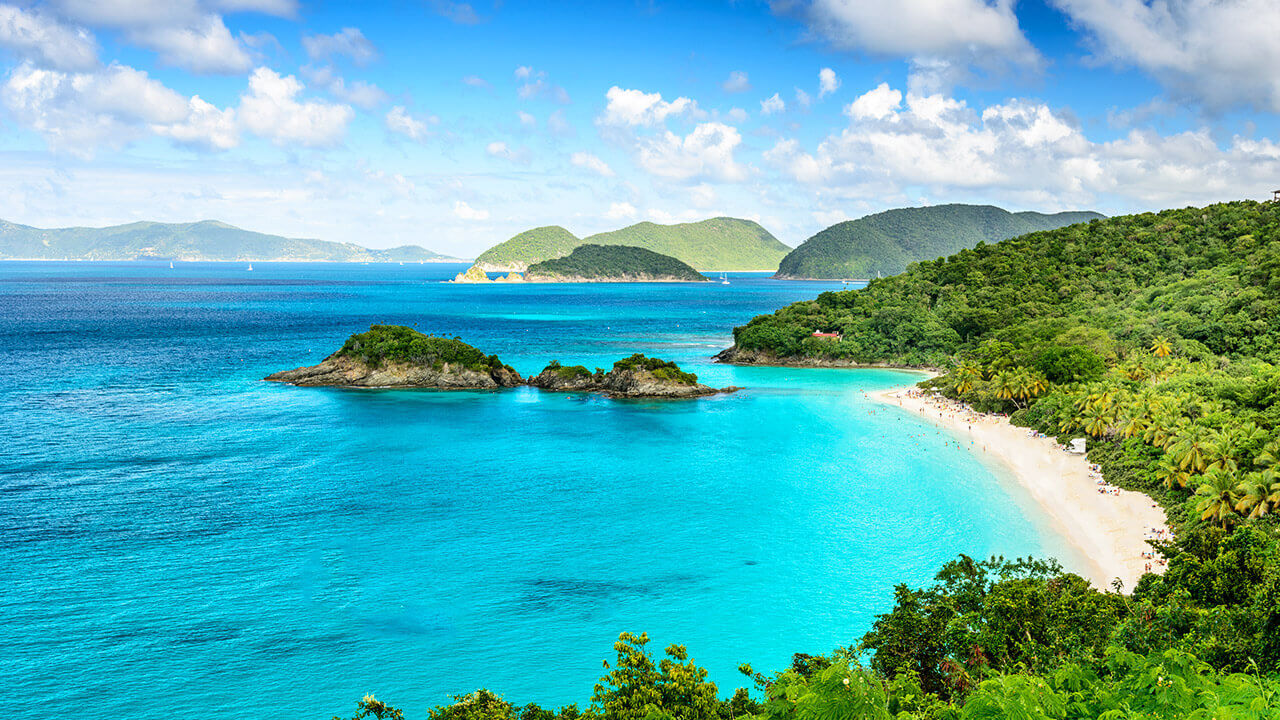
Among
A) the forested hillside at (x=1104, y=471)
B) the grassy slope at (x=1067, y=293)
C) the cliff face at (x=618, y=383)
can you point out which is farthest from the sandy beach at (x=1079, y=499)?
the cliff face at (x=618, y=383)

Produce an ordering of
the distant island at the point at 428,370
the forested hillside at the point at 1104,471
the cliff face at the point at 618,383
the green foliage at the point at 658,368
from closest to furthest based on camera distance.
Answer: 1. the forested hillside at the point at 1104,471
2. the cliff face at the point at 618,383
3. the green foliage at the point at 658,368
4. the distant island at the point at 428,370

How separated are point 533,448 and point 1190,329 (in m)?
64.5

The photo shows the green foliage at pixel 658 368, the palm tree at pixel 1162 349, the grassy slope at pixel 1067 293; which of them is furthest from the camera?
the green foliage at pixel 658 368

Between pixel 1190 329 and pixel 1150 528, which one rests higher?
pixel 1190 329

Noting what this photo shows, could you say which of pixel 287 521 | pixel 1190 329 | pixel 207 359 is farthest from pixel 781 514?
pixel 207 359

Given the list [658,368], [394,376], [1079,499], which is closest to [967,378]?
[658,368]

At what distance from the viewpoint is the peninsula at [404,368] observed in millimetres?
86812

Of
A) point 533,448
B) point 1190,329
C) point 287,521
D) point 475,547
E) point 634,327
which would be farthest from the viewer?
point 634,327

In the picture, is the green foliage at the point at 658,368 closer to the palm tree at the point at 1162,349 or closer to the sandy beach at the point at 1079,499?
the sandy beach at the point at 1079,499

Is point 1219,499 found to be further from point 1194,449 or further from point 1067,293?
point 1067,293

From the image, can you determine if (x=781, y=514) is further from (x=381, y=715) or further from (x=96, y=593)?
(x=96, y=593)

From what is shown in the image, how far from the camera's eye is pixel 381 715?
55.6 ft

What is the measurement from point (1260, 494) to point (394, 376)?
78.2 meters

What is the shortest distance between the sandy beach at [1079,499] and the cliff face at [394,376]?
1911 inches
